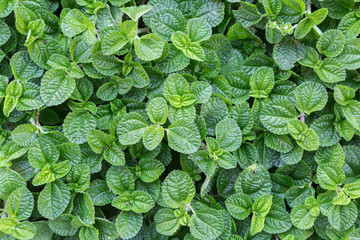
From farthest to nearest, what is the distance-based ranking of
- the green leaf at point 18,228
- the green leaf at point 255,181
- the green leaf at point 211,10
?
the green leaf at point 211,10 → the green leaf at point 255,181 → the green leaf at point 18,228

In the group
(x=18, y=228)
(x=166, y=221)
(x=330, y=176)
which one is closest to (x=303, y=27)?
(x=330, y=176)

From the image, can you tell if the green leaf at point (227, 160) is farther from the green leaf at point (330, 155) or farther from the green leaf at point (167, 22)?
the green leaf at point (167, 22)

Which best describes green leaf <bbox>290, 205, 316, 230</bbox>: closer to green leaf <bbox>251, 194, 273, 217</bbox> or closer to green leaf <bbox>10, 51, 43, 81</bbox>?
green leaf <bbox>251, 194, 273, 217</bbox>

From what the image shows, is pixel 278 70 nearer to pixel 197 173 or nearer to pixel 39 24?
pixel 197 173

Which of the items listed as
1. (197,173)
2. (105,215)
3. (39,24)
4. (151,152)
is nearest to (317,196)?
(197,173)

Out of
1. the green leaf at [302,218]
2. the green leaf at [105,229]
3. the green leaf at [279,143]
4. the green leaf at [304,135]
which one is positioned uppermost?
the green leaf at [304,135]

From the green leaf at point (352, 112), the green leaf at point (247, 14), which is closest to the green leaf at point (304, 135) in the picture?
the green leaf at point (352, 112)
